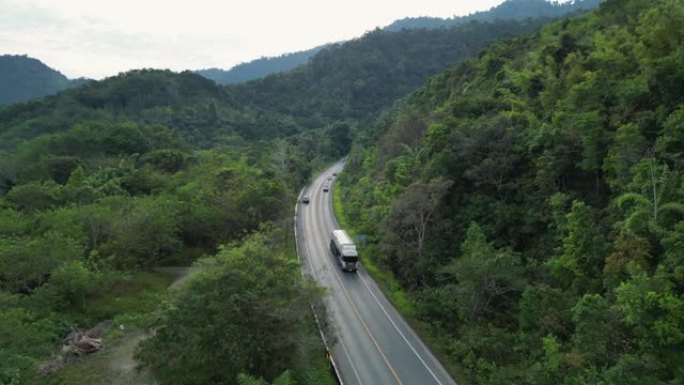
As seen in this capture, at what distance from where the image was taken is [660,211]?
22.4 meters

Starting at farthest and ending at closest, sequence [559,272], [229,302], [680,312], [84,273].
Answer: [84,273], [559,272], [229,302], [680,312]

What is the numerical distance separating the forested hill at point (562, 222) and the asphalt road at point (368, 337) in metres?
1.77

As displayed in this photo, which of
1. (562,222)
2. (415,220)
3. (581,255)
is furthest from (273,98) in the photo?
(581,255)

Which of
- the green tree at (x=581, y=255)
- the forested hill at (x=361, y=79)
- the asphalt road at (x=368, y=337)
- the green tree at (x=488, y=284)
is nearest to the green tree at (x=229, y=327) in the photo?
the asphalt road at (x=368, y=337)

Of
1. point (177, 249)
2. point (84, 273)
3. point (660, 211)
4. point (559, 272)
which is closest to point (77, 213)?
point (177, 249)

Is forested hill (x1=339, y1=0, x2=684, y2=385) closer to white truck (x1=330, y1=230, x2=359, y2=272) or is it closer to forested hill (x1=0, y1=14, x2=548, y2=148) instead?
white truck (x1=330, y1=230, x2=359, y2=272)

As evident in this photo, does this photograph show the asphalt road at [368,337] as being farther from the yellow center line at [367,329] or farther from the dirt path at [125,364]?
the dirt path at [125,364]

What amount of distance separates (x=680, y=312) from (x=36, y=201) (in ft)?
182

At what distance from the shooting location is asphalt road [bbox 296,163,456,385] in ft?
86.9

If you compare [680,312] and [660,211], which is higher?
[660,211]

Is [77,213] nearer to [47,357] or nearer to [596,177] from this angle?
[47,357]

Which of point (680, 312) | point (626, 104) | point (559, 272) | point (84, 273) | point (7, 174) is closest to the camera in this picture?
point (680, 312)

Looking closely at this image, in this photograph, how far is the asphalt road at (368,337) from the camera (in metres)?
26.5

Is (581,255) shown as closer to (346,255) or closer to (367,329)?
(367,329)
